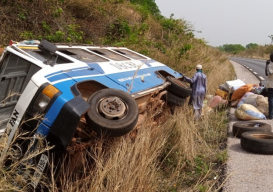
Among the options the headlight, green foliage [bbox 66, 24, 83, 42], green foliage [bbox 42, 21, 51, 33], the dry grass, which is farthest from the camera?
green foliage [bbox 66, 24, 83, 42]

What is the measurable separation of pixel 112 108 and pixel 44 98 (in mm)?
826

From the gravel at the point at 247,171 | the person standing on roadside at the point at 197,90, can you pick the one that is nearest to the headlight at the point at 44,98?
the gravel at the point at 247,171

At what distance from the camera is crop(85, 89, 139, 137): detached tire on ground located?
12.9 feet

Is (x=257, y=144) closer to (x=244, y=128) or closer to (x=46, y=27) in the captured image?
(x=244, y=128)

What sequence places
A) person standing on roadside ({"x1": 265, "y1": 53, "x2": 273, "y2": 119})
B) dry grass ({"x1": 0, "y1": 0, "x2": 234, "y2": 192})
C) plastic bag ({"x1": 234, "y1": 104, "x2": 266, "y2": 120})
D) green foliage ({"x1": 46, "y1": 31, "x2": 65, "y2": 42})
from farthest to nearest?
green foliage ({"x1": 46, "y1": 31, "x2": 65, "y2": 42})
person standing on roadside ({"x1": 265, "y1": 53, "x2": 273, "y2": 119})
plastic bag ({"x1": 234, "y1": 104, "x2": 266, "y2": 120})
dry grass ({"x1": 0, "y1": 0, "x2": 234, "y2": 192})

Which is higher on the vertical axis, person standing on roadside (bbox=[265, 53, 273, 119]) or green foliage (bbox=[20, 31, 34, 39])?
person standing on roadside (bbox=[265, 53, 273, 119])

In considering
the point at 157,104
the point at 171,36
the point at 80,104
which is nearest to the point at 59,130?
the point at 80,104

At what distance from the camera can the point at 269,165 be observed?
5.22 m

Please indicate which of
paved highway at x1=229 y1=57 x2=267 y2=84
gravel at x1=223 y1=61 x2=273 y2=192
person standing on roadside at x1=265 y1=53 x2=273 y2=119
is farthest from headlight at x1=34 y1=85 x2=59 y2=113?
paved highway at x1=229 y1=57 x2=267 y2=84

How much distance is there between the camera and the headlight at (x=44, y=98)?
383cm

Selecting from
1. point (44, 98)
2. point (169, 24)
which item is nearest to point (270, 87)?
point (44, 98)

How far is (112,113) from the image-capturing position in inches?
164

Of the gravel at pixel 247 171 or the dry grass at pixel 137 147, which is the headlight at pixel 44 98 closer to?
the dry grass at pixel 137 147

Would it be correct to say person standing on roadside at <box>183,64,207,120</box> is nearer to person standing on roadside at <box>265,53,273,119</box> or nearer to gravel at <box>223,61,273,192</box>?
person standing on roadside at <box>265,53,273,119</box>
